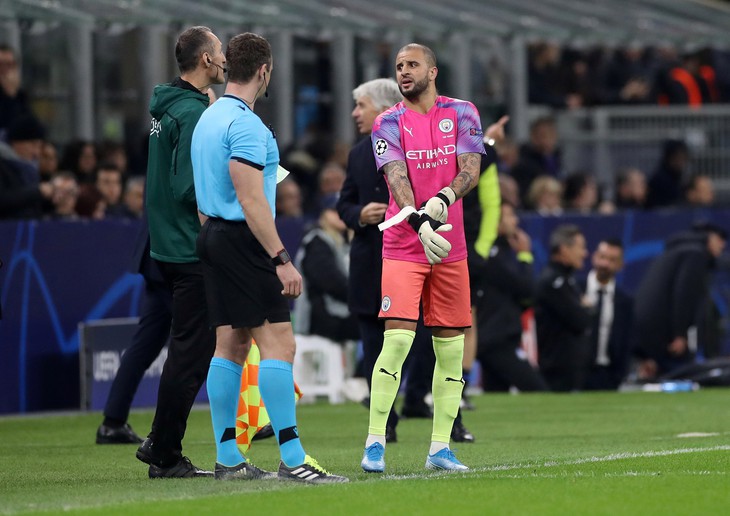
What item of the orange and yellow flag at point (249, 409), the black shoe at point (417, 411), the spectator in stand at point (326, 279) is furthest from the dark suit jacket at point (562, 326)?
the orange and yellow flag at point (249, 409)

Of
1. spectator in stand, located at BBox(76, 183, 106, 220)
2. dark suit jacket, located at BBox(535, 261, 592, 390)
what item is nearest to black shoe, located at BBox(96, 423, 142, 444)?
spectator in stand, located at BBox(76, 183, 106, 220)

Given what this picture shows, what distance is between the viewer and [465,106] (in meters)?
8.55

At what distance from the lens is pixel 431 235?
26.2ft

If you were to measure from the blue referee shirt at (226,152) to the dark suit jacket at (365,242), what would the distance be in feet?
7.28

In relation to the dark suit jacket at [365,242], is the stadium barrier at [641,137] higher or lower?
higher

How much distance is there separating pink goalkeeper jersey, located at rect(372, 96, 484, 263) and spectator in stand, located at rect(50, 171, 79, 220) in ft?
21.7

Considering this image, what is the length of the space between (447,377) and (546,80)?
15.3 metres

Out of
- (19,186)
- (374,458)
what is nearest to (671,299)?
(19,186)

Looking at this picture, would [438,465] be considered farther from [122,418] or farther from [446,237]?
[122,418]

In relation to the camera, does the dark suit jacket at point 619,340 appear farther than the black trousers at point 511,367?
Yes

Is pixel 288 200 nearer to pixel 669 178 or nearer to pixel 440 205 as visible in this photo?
pixel 669 178

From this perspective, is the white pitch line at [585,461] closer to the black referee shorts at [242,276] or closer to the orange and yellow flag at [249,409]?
the black referee shorts at [242,276]

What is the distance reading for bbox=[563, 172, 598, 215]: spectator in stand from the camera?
19703 mm

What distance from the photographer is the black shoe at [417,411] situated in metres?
12.4
